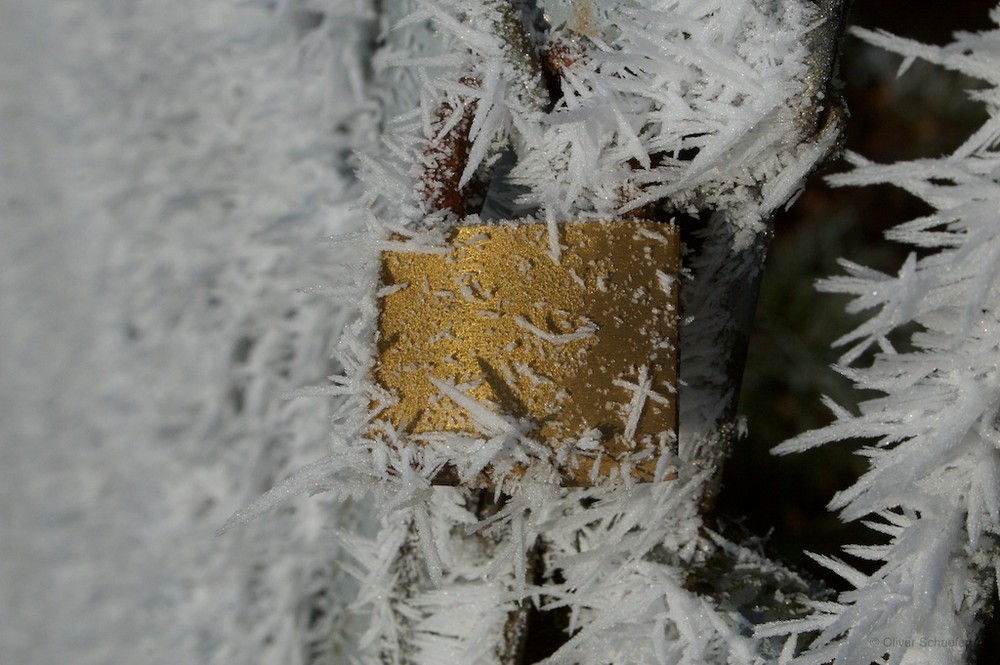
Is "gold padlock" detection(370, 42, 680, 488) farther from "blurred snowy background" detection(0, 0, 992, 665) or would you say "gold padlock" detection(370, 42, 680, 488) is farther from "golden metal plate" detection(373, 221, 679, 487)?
"blurred snowy background" detection(0, 0, 992, 665)

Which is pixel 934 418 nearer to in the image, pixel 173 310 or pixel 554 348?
pixel 554 348

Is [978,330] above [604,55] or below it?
below

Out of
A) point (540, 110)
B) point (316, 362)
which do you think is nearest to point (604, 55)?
point (540, 110)

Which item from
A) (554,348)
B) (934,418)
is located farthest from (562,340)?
(934,418)

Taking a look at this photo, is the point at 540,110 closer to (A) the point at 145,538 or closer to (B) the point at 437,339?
(B) the point at 437,339

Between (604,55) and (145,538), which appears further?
(145,538)

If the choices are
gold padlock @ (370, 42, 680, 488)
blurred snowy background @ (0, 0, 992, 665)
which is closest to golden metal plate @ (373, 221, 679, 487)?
gold padlock @ (370, 42, 680, 488)

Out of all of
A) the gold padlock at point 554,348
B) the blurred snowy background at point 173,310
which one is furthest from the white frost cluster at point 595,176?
the blurred snowy background at point 173,310

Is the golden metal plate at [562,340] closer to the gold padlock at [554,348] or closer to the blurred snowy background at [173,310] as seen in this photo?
the gold padlock at [554,348]
